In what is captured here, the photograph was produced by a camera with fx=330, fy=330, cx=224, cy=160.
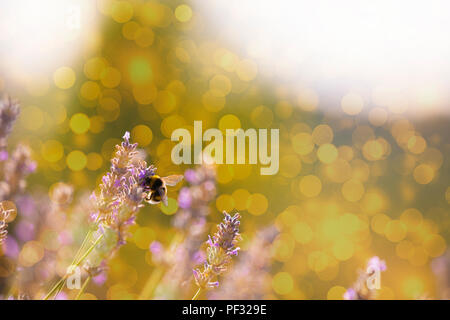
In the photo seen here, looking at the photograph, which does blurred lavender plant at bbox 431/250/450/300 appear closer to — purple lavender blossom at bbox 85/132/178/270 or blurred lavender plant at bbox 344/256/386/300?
blurred lavender plant at bbox 344/256/386/300

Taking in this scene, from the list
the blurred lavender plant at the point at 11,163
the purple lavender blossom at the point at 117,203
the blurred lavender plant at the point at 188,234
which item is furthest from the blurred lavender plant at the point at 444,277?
the blurred lavender plant at the point at 11,163

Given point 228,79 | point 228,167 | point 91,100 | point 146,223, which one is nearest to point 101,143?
point 91,100

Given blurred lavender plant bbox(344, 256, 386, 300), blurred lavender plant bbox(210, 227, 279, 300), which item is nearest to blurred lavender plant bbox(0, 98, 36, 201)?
blurred lavender plant bbox(210, 227, 279, 300)

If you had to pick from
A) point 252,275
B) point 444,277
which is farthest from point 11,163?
point 444,277

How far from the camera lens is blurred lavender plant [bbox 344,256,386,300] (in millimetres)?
634

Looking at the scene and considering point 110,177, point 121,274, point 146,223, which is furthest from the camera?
point 146,223

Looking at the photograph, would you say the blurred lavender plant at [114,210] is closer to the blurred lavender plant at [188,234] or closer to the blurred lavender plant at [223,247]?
the blurred lavender plant at [223,247]

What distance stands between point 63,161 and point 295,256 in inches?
91.7

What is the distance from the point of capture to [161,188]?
2.56 feet

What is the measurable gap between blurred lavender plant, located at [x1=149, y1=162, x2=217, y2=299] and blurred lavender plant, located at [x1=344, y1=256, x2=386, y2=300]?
0.37 meters

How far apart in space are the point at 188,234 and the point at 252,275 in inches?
9.0

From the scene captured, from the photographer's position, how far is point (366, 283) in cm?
66

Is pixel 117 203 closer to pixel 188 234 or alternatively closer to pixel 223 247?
pixel 223 247
